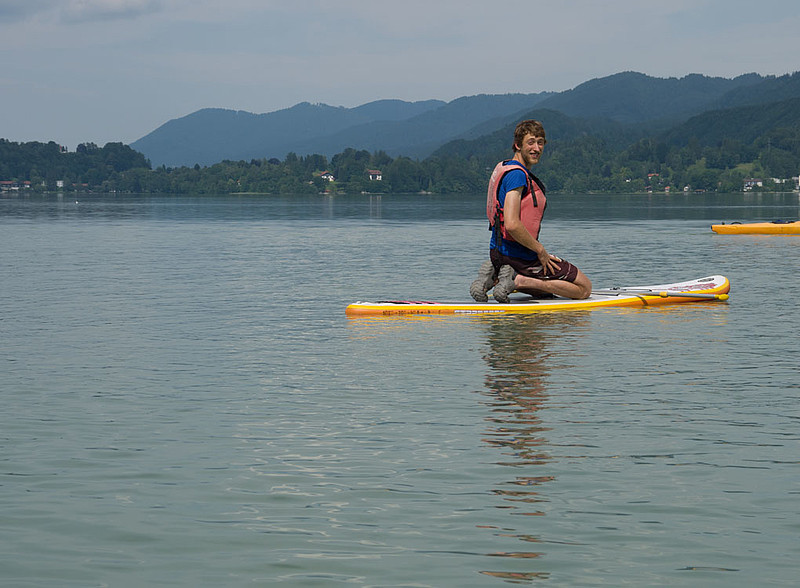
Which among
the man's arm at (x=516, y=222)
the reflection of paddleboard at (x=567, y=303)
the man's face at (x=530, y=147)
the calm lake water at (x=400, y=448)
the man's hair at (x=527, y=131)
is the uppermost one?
the man's hair at (x=527, y=131)

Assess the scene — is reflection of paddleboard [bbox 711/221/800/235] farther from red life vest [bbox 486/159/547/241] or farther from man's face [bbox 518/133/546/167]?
man's face [bbox 518/133/546/167]

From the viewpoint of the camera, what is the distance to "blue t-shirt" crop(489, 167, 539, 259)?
20.5m

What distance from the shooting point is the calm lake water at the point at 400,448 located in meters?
8.11

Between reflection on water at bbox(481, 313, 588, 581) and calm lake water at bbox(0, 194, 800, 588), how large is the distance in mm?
41

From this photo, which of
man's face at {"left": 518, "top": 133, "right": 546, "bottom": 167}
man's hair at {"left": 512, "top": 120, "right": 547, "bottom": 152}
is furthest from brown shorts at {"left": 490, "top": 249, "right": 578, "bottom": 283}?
man's hair at {"left": 512, "top": 120, "right": 547, "bottom": 152}

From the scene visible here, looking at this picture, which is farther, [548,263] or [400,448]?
[548,263]

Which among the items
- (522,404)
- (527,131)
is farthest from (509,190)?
(522,404)

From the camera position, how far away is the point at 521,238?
20.5 metres

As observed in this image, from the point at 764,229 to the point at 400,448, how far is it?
51.8 m

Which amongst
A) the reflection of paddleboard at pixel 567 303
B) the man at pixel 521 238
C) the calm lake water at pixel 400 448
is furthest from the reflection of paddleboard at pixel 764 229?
the man at pixel 521 238

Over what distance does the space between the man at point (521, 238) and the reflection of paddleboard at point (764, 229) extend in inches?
1573

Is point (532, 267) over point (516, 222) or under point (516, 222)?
under

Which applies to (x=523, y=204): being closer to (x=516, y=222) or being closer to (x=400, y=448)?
(x=516, y=222)

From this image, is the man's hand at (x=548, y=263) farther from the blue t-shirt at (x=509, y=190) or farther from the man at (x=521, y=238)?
the blue t-shirt at (x=509, y=190)
